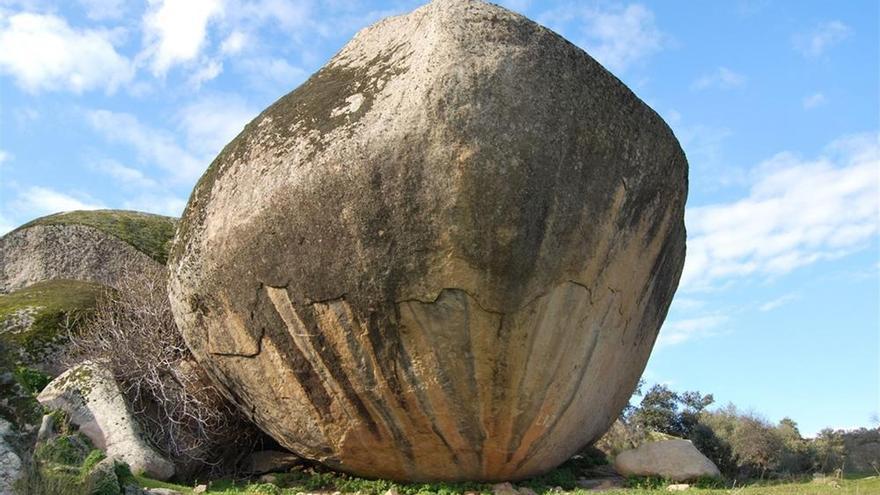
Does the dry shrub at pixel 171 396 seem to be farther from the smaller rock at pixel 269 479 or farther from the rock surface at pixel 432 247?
the rock surface at pixel 432 247

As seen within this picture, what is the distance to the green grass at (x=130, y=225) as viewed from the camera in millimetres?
16141

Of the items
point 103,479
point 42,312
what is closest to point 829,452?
point 103,479

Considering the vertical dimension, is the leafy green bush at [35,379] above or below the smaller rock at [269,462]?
above

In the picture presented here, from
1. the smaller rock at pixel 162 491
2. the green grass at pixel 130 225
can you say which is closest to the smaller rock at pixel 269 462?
the smaller rock at pixel 162 491

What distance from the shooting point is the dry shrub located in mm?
10844

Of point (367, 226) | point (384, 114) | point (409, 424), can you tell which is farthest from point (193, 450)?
point (384, 114)

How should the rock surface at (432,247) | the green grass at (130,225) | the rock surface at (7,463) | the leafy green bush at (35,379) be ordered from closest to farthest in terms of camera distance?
the rock surface at (7,463), the rock surface at (432,247), the leafy green bush at (35,379), the green grass at (130,225)

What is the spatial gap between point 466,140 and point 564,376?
2.79 meters

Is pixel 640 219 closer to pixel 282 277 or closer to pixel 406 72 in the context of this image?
pixel 406 72

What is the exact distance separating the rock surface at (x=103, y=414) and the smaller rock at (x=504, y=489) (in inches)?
153

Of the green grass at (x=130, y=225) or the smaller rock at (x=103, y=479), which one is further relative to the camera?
the green grass at (x=130, y=225)

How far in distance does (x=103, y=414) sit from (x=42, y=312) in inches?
119

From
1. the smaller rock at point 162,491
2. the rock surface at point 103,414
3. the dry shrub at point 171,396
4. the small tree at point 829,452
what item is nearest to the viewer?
the smaller rock at point 162,491

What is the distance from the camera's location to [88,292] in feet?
44.3
